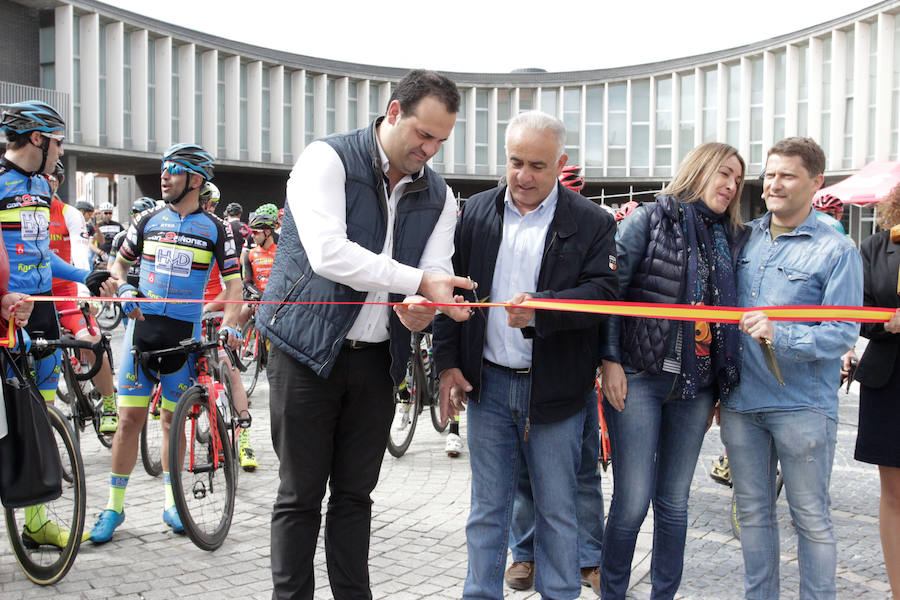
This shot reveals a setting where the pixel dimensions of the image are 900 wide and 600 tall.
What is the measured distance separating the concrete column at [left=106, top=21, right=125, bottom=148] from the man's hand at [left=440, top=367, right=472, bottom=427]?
33770mm

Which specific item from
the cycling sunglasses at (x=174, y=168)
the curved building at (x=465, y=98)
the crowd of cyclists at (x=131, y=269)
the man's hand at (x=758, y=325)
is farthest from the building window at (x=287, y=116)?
the man's hand at (x=758, y=325)

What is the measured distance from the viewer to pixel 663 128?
42.8 m

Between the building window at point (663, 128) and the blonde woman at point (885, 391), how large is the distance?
132 ft

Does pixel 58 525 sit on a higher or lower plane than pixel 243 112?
lower

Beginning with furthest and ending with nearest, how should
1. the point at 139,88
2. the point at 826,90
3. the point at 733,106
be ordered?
the point at 733,106 → the point at 826,90 → the point at 139,88

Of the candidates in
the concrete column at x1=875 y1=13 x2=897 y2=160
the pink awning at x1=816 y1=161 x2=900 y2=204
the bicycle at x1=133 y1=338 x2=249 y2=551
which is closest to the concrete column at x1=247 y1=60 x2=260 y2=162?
the concrete column at x1=875 y1=13 x2=897 y2=160

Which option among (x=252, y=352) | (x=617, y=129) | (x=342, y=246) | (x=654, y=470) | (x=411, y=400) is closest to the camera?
(x=342, y=246)

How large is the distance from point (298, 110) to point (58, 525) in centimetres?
3930

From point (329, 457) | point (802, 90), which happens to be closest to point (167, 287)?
point (329, 457)

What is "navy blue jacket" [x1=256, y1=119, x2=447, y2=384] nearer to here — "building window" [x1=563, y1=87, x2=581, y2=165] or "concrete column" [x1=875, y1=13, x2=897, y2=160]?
"concrete column" [x1=875, y1=13, x2=897, y2=160]

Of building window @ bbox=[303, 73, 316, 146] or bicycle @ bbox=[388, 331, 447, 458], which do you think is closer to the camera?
bicycle @ bbox=[388, 331, 447, 458]

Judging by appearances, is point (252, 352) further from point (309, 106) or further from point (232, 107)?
point (309, 106)

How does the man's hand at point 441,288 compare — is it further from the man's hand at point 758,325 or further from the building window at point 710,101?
the building window at point 710,101

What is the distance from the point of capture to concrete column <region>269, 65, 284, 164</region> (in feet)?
132
